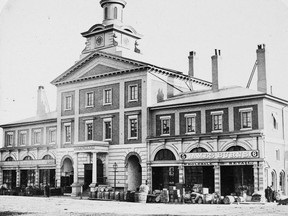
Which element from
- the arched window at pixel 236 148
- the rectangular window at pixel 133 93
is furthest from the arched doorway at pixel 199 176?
the rectangular window at pixel 133 93

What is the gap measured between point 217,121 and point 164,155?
221 inches

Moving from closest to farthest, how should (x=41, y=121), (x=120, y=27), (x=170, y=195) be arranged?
(x=170, y=195) < (x=120, y=27) < (x=41, y=121)

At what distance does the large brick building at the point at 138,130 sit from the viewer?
36656 millimetres

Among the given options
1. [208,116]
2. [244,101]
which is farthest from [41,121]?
[244,101]

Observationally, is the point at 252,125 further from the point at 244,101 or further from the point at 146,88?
the point at 146,88

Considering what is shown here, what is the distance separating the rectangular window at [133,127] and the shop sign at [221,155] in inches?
237

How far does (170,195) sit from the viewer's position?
35094 mm

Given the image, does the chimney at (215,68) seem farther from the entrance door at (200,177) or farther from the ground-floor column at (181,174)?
the ground-floor column at (181,174)

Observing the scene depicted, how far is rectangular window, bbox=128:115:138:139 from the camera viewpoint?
4328 cm

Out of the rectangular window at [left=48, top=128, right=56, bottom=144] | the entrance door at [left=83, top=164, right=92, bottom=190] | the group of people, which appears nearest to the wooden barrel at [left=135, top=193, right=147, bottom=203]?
the group of people

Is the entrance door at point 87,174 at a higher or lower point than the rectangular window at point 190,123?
lower

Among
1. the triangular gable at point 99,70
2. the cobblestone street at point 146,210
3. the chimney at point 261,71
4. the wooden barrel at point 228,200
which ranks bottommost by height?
the cobblestone street at point 146,210

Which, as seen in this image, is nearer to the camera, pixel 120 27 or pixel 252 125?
pixel 252 125

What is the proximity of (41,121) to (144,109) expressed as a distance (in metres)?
15.0
